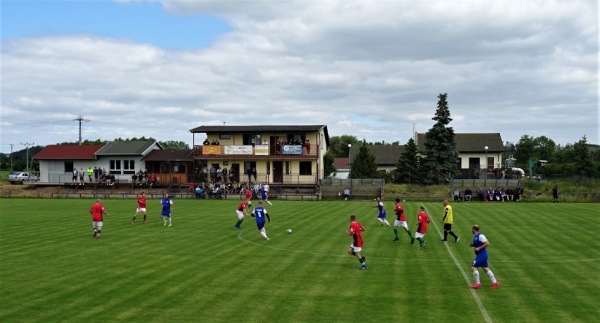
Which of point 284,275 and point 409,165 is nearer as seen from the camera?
point 284,275

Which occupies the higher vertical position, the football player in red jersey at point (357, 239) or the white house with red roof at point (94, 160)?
the white house with red roof at point (94, 160)

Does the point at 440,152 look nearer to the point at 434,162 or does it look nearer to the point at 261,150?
the point at 434,162

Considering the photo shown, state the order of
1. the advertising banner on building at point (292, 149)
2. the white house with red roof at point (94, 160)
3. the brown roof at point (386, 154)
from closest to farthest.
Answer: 1. the advertising banner on building at point (292, 149)
2. the white house with red roof at point (94, 160)
3. the brown roof at point (386, 154)

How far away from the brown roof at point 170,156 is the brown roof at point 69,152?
7812 millimetres

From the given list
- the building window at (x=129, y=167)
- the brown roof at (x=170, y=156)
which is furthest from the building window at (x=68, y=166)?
the brown roof at (x=170, y=156)

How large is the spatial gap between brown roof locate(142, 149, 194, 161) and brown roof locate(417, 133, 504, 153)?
118 feet

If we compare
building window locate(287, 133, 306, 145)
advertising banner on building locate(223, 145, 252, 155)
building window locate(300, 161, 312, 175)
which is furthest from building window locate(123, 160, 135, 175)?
building window locate(300, 161, 312, 175)

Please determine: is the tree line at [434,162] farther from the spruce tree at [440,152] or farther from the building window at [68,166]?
the building window at [68,166]

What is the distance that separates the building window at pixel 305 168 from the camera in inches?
2621

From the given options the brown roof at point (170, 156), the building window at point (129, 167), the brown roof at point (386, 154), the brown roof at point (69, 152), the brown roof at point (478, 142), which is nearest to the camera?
the brown roof at point (170, 156)

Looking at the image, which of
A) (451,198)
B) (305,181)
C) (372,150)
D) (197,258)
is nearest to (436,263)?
(197,258)

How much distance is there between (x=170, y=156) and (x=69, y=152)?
14.9 metres

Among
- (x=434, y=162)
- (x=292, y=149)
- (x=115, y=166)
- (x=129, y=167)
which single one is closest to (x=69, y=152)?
(x=115, y=166)

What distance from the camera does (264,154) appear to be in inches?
2598
